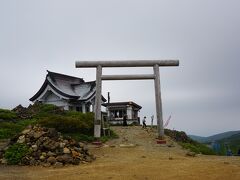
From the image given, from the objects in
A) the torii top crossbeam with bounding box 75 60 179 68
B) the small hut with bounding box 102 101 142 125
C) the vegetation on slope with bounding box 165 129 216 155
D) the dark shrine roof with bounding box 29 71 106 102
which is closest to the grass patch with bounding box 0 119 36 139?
the torii top crossbeam with bounding box 75 60 179 68

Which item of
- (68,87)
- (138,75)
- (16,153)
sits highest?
(68,87)

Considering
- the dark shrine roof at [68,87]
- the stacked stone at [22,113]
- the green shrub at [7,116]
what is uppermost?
the dark shrine roof at [68,87]

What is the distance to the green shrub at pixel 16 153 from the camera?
44.8ft

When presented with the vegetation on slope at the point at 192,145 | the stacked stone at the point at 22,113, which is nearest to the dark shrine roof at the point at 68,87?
the stacked stone at the point at 22,113

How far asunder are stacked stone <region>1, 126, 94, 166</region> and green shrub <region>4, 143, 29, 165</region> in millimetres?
198

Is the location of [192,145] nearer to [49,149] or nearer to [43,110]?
[49,149]

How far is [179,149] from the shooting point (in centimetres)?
1894

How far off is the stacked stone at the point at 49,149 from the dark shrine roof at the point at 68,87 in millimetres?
26178

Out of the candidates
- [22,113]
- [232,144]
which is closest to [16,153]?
[22,113]

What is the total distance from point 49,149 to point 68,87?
30946 mm

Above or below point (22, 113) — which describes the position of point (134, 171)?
below

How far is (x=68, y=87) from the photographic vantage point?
44.4 m

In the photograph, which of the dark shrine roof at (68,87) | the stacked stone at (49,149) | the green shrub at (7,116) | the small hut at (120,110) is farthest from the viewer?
the small hut at (120,110)

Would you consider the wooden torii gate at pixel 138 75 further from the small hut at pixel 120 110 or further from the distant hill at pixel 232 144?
the small hut at pixel 120 110
